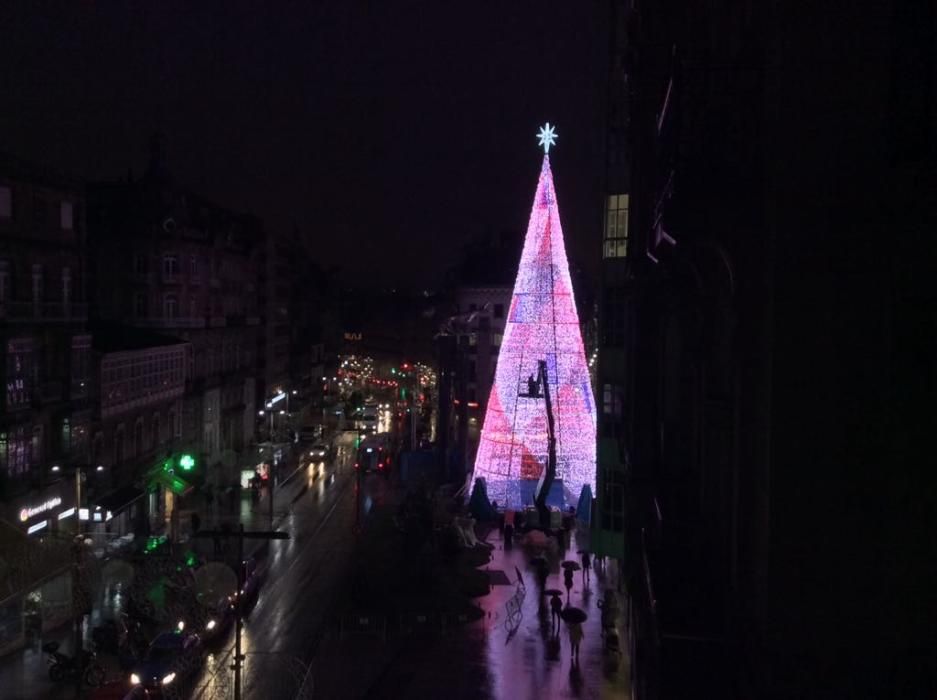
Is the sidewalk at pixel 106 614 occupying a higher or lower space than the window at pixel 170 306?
lower

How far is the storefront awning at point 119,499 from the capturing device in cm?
3192

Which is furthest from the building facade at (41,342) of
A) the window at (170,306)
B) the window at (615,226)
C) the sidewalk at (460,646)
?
the window at (615,226)

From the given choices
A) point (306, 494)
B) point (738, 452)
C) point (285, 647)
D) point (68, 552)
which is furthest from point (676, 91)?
point (306, 494)

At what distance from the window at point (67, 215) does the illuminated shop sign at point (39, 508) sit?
31.8 ft

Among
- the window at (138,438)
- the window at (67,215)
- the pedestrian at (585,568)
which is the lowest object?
the pedestrian at (585,568)

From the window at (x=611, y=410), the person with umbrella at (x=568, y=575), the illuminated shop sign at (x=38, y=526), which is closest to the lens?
the person with umbrella at (x=568, y=575)

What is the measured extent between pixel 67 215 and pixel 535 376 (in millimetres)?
19475

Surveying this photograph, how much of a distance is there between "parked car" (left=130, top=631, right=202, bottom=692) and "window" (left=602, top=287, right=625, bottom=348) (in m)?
17.2

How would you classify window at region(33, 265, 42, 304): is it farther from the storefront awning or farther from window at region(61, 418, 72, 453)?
the storefront awning

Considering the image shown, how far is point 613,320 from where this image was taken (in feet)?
101

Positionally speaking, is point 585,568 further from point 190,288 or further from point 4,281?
point 190,288

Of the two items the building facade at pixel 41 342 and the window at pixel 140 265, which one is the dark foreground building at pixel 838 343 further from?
the window at pixel 140 265

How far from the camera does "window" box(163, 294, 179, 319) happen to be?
44156mm

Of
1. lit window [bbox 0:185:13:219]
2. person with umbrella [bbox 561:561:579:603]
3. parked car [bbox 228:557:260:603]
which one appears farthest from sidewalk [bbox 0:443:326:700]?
lit window [bbox 0:185:13:219]
